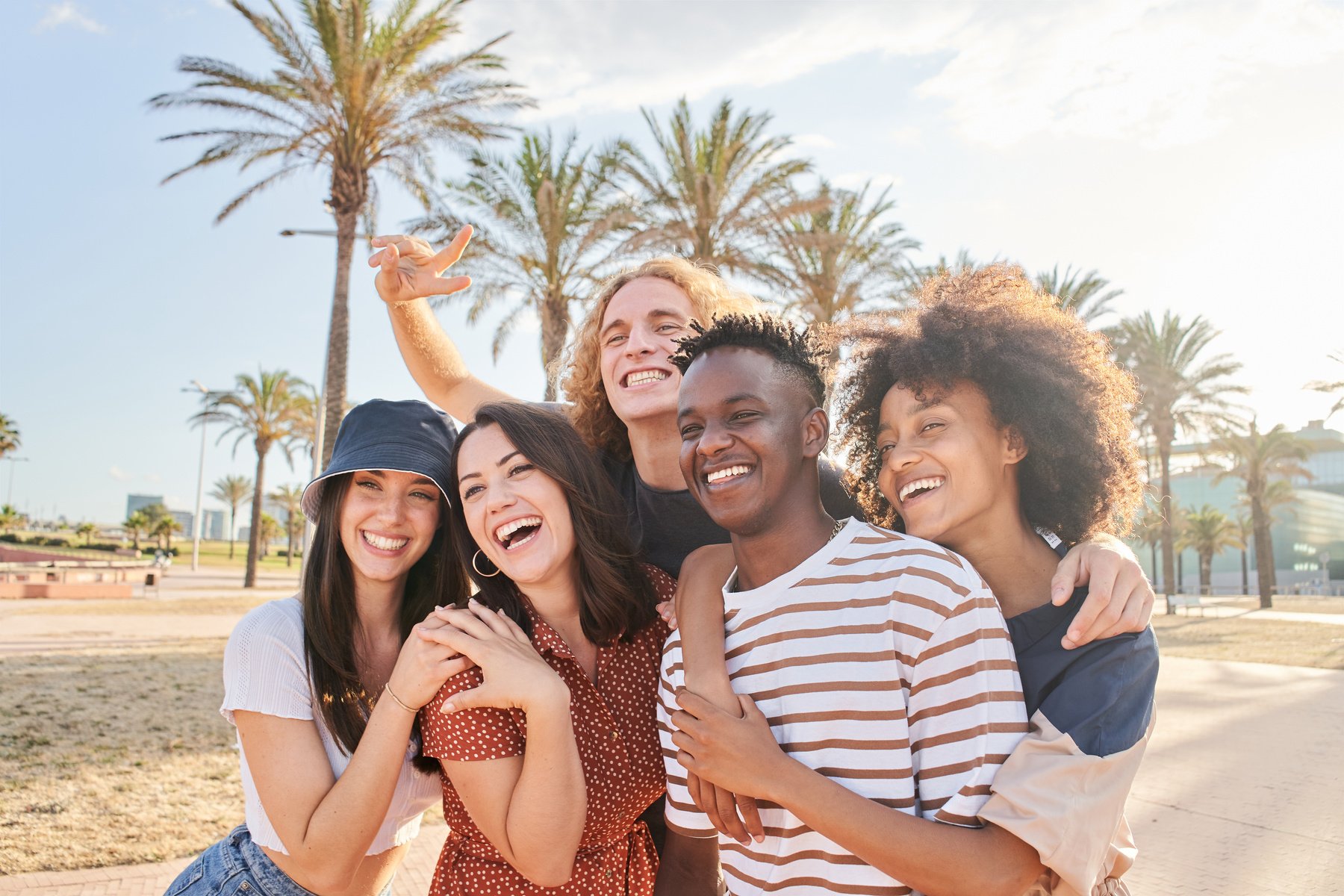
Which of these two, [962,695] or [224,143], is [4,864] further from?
[224,143]

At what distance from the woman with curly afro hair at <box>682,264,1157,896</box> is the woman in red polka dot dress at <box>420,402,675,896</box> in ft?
1.72

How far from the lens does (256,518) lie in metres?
36.1

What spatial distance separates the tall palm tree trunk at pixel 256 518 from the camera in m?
35.3

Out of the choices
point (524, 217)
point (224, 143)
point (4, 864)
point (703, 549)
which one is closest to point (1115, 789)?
point (703, 549)

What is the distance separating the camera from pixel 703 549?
2.64 metres

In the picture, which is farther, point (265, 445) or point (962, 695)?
point (265, 445)

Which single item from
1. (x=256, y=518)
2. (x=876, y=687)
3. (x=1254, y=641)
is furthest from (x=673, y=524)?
(x=256, y=518)

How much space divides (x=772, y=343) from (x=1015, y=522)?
84 cm

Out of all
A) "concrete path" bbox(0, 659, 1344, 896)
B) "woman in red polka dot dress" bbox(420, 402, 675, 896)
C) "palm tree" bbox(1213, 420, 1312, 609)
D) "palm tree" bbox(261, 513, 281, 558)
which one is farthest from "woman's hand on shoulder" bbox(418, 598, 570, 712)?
"palm tree" bbox(261, 513, 281, 558)

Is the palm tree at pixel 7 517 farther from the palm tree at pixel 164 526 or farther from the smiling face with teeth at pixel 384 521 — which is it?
the smiling face with teeth at pixel 384 521

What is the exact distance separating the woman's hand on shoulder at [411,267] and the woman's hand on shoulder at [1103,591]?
253cm

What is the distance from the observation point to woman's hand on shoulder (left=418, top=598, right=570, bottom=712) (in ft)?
7.68

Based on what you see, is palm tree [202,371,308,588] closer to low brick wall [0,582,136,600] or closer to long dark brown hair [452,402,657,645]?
low brick wall [0,582,136,600]

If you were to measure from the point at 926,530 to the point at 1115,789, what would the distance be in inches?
29.2
